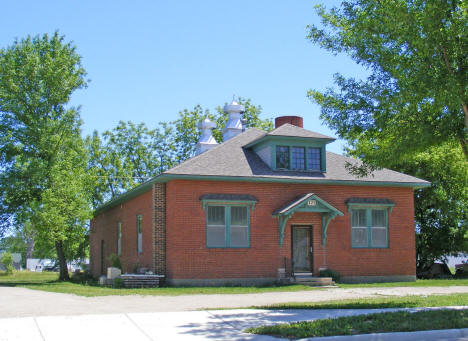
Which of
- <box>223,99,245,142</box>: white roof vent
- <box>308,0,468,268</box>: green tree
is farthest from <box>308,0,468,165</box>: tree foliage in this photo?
<box>223,99,245,142</box>: white roof vent

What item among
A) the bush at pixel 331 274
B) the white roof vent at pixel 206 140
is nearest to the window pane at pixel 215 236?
the bush at pixel 331 274

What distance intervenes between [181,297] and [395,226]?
1246 centimetres

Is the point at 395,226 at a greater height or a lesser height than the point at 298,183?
lesser

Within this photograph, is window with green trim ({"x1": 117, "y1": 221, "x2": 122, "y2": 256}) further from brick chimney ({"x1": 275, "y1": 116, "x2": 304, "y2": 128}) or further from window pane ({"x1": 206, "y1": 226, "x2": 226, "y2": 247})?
brick chimney ({"x1": 275, "y1": 116, "x2": 304, "y2": 128})

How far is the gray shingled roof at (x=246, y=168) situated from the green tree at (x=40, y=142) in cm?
1054

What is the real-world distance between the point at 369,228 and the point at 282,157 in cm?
518

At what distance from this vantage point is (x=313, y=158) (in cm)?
2516

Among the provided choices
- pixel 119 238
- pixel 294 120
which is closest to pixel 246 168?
pixel 294 120

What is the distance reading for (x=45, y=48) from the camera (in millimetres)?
31828

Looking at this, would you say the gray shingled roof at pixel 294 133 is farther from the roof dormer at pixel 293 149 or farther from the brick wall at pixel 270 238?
the brick wall at pixel 270 238

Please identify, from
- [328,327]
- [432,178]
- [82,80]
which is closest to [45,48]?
[82,80]

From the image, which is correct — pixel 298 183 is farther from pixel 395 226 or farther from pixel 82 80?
pixel 82 80

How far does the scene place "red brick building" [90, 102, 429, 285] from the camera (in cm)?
2233

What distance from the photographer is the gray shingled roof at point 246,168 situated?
22625mm
